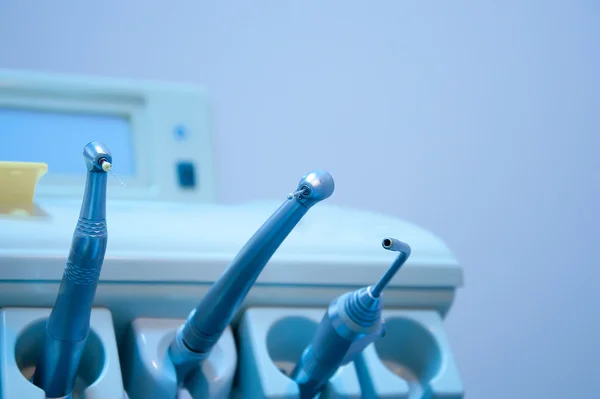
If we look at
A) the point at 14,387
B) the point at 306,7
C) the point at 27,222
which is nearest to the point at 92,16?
the point at 306,7

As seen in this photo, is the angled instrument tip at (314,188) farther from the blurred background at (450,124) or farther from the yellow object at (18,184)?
the blurred background at (450,124)

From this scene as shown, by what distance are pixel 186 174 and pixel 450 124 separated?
0.33m

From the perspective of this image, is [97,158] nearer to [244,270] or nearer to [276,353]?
[244,270]

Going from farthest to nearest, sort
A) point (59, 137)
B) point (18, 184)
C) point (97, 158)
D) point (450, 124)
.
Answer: point (450, 124), point (59, 137), point (18, 184), point (97, 158)

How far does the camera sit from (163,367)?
1.31 feet

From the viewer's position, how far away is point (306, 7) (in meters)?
0.79

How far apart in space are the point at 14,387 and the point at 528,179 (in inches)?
24.7

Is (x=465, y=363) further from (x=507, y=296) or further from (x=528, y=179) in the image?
(x=528, y=179)

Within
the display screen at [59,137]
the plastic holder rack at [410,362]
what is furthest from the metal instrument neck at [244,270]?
the display screen at [59,137]

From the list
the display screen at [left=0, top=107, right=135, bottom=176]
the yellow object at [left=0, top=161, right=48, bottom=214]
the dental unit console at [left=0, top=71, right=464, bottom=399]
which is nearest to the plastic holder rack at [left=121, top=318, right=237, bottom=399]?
the dental unit console at [left=0, top=71, right=464, bottom=399]

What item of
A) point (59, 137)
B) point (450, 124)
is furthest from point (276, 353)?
point (450, 124)

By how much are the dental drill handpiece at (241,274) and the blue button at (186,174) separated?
Answer: 27cm

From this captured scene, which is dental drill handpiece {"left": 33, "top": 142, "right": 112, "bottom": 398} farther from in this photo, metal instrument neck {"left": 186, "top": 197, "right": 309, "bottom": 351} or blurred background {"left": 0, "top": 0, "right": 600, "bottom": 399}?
blurred background {"left": 0, "top": 0, "right": 600, "bottom": 399}

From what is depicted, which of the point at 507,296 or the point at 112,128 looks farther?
the point at 507,296
